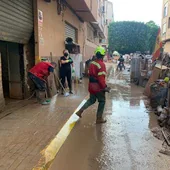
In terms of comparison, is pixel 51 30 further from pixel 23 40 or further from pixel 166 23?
pixel 166 23

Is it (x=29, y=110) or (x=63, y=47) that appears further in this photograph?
(x=63, y=47)

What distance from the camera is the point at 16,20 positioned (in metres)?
6.82

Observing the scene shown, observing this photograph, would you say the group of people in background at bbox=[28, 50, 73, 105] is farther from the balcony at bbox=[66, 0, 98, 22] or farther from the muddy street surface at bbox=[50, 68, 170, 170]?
the balcony at bbox=[66, 0, 98, 22]

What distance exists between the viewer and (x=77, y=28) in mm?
15023

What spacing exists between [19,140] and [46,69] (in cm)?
318

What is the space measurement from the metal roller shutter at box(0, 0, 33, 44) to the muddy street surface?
121 inches

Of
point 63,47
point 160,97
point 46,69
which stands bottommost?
point 160,97

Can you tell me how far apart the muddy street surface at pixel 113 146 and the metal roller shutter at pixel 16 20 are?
3.07 m

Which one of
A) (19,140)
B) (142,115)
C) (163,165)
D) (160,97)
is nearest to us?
(163,165)

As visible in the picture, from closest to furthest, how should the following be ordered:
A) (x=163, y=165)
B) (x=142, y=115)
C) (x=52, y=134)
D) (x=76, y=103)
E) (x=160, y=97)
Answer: (x=163, y=165) → (x=52, y=134) → (x=142, y=115) → (x=160, y=97) → (x=76, y=103)

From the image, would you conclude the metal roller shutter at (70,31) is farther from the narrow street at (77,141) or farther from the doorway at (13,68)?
the narrow street at (77,141)

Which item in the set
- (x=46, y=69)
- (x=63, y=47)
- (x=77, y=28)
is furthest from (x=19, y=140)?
(x=77, y=28)

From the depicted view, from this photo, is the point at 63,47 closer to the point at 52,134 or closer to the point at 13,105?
the point at 13,105

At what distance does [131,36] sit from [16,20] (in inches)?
1649
